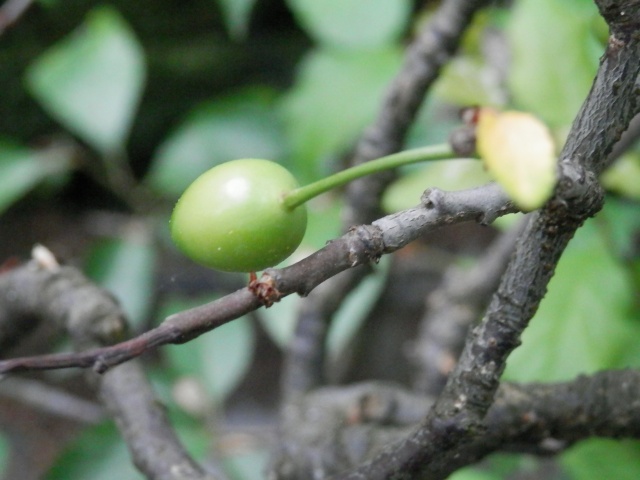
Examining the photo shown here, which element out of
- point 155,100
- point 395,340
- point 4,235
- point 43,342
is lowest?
point 395,340

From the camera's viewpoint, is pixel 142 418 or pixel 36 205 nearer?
pixel 142 418

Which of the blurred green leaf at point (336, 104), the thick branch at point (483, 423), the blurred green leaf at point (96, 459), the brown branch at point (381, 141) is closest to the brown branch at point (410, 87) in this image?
the brown branch at point (381, 141)

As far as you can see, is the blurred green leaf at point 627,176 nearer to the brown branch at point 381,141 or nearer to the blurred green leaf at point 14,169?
the brown branch at point 381,141

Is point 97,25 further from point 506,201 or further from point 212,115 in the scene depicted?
point 506,201

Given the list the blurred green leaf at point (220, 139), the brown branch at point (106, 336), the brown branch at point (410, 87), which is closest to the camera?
the brown branch at point (106, 336)

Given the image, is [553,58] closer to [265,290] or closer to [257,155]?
[257,155]

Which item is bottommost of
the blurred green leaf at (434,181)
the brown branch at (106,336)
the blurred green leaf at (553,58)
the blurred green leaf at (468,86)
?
the brown branch at (106,336)

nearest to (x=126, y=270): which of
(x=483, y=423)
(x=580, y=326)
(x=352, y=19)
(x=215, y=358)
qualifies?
(x=215, y=358)

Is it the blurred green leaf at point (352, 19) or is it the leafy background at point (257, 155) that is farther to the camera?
the blurred green leaf at point (352, 19)

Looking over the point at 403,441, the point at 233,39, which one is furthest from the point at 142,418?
the point at 233,39
